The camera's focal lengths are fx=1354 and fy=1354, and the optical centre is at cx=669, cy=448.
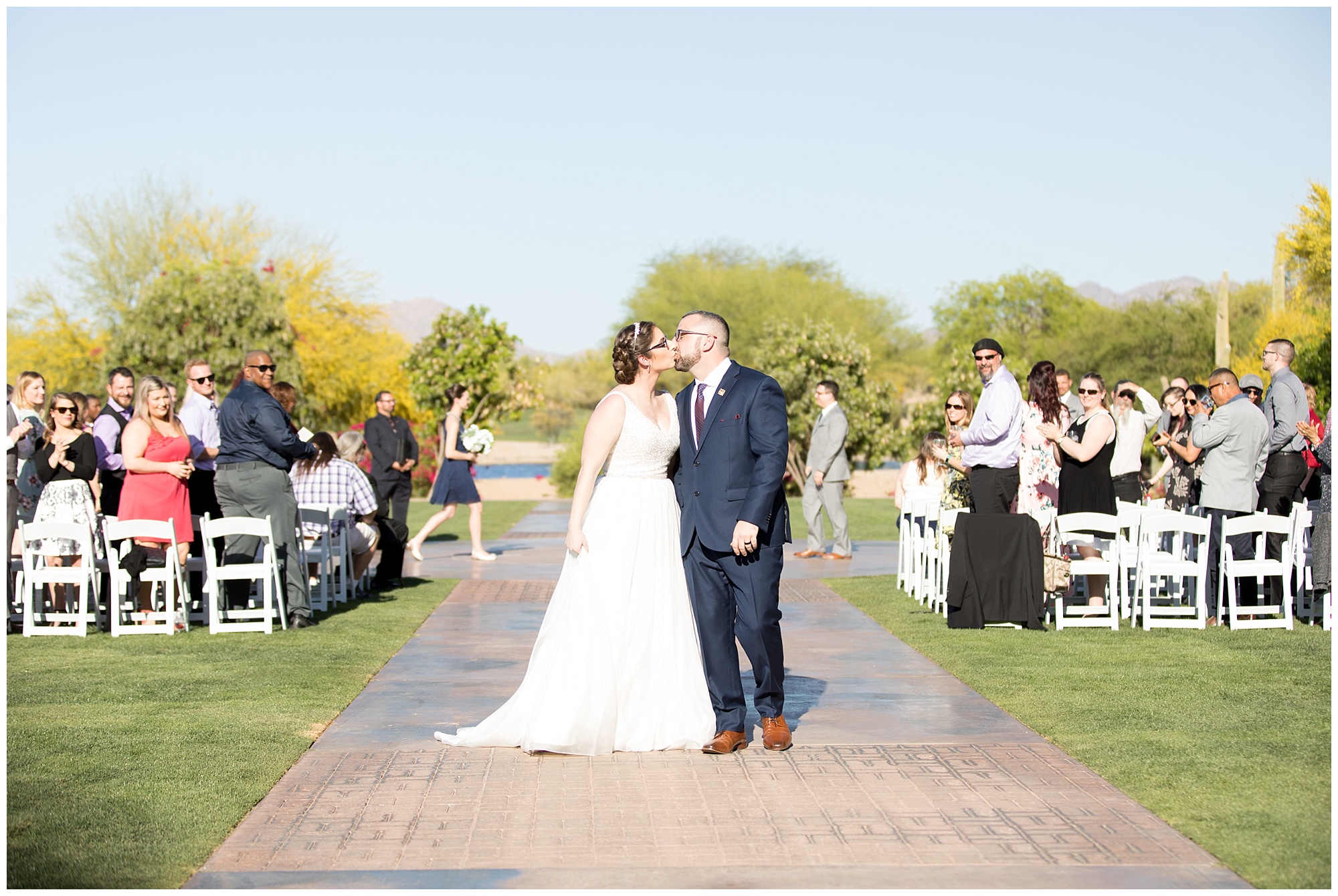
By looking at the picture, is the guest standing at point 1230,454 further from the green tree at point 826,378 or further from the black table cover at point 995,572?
the green tree at point 826,378

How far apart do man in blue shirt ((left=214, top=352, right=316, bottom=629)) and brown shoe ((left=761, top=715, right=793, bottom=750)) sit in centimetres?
566

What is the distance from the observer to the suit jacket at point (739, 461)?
6539mm

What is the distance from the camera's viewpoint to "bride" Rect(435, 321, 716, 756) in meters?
6.54

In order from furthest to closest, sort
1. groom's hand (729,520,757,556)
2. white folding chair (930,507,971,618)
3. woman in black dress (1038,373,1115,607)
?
white folding chair (930,507,971,618) → woman in black dress (1038,373,1115,607) → groom's hand (729,520,757,556)

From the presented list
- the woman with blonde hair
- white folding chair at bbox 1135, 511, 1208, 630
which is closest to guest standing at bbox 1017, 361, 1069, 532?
white folding chair at bbox 1135, 511, 1208, 630

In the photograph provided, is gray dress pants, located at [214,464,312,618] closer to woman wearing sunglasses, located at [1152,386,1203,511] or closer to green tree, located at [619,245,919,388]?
woman wearing sunglasses, located at [1152,386,1203,511]

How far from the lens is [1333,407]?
31.4 feet

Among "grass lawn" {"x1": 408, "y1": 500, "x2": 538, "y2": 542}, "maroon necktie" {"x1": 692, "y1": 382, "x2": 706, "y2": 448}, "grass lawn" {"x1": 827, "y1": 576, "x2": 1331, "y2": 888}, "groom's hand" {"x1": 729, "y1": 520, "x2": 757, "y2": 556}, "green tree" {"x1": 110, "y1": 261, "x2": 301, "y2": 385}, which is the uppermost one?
"green tree" {"x1": 110, "y1": 261, "x2": 301, "y2": 385}

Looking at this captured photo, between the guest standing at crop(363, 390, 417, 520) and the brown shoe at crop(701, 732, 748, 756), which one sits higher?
the guest standing at crop(363, 390, 417, 520)

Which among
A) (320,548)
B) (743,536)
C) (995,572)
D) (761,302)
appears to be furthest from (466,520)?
(761,302)

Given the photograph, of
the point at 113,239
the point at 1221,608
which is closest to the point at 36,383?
the point at 1221,608

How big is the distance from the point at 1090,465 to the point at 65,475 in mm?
Answer: 8554

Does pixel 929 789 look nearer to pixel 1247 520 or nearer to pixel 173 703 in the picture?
pixel 173 703

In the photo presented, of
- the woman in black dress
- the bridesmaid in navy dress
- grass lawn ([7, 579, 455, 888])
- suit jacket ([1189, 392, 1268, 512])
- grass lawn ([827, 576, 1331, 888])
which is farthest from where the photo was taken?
the bridesmaid in navy dress
